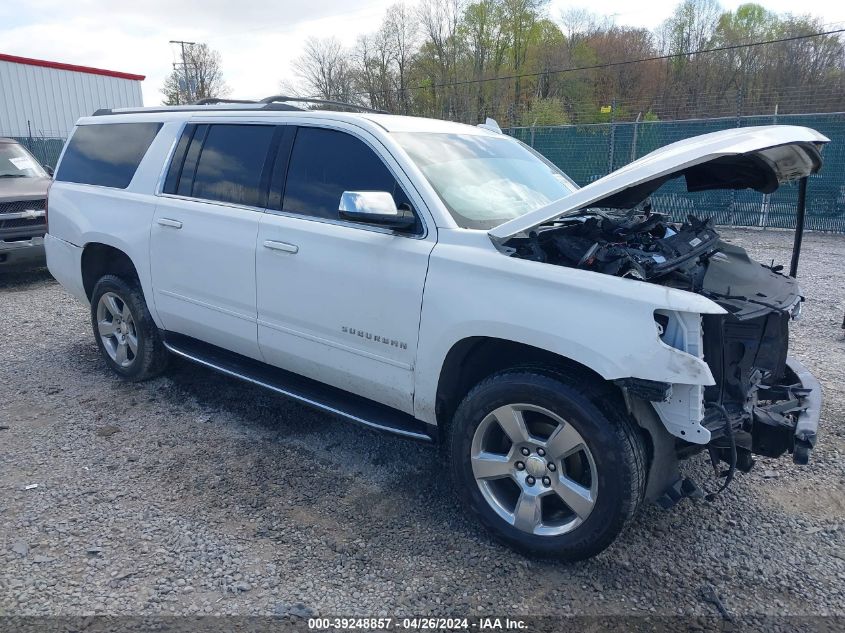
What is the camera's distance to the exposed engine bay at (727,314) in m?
2.84

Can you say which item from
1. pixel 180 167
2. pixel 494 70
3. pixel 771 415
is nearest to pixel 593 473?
pixel 771 415

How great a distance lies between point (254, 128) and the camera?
4176mm

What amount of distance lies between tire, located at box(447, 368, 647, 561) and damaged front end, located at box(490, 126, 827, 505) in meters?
0.18

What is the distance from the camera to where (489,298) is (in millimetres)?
2959

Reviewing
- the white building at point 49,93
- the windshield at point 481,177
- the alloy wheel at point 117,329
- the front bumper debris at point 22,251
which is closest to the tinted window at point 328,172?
the windshield at point 481,177

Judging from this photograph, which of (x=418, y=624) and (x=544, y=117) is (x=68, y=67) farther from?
(x=418, y=624)

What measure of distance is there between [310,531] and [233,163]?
7.77 ft

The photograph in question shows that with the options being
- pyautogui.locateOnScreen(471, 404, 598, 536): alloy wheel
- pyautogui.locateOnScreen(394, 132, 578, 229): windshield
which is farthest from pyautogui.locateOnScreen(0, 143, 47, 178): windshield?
pyautogui.locateOnScreen(471, 404, 598, 536): alloy wheel

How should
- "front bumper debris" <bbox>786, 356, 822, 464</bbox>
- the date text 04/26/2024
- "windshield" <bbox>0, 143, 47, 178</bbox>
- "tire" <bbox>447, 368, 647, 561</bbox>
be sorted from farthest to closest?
1. "windshield" <bbox>0, 143, 47, 178</bbox>
2. "front bumper debris" <bbox>786, 356, 822, 464</bbox>
3. "tire" <bbox>447, 368, 647, 561</bbox>
4. the date text 04/26/2024

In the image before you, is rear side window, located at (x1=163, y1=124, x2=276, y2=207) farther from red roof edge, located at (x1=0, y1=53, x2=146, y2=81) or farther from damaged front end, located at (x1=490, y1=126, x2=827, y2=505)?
red roof edge, located at (x1=0, y1=53, x2=146, y2=81)

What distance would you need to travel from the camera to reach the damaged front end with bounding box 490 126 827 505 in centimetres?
267

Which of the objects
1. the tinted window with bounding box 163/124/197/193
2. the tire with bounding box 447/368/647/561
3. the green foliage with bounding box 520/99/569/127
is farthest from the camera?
the green foliage with bounding box 520/99/569/127

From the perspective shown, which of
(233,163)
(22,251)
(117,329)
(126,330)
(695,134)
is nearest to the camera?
(233,163)

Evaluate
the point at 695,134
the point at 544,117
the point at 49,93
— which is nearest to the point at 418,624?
the point at 695,134
